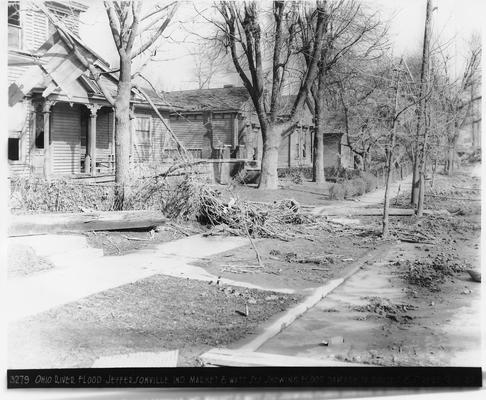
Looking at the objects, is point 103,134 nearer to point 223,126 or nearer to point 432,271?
point 223,126

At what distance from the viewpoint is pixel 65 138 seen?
2055 cm

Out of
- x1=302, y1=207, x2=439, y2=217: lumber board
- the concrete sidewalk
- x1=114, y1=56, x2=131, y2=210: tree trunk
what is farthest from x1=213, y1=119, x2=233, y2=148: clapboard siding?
the concrete sidewalk

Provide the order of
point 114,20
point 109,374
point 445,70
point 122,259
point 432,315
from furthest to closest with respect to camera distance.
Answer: point 445,70 → point 114,20 → point 122,259 → point 432,315 → point 109,374

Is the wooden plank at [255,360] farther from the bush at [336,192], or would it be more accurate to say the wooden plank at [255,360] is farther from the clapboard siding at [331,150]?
the clapboard siding at [331,150]

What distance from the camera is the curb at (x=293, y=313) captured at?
6096mm

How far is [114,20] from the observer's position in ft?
39.5

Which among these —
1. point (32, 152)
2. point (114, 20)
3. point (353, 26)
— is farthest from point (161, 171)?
point (353, 26)

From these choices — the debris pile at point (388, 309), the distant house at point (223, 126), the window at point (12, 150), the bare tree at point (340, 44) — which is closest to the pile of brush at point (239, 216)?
the window at point (12, 150)

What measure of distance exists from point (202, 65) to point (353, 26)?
7.94 metres

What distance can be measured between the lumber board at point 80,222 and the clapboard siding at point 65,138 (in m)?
9.06

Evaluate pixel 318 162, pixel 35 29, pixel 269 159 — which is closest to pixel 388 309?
pixel 269 159

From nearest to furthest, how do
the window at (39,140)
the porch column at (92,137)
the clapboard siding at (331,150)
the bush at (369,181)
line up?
the window at (39,140) → the porch column at (92,137) → the bush at (369,181) → the clapboard siding at (331,150)

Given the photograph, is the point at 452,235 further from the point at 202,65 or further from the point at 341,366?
the point at 202,65

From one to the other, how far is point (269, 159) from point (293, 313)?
385 inches
